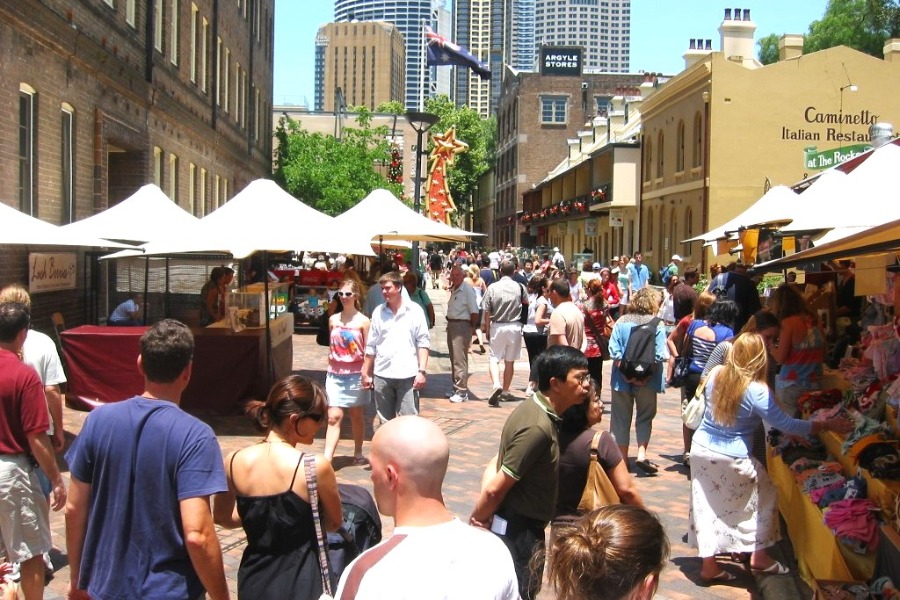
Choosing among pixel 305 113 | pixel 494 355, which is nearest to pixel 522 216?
pixel 305 113


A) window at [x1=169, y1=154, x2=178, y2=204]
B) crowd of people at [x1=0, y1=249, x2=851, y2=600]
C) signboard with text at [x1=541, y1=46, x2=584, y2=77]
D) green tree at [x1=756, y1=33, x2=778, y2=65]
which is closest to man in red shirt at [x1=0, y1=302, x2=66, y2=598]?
crowd of people at [x1=0, y1=249, x2=851, y2=600]

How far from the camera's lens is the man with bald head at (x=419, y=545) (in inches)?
101

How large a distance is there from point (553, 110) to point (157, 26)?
55.3 metres

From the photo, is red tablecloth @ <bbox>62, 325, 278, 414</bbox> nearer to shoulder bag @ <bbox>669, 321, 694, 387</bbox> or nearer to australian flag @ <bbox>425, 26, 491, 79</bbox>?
shoulder bag @ <bbox>669, 321, 694, 387</bbox>

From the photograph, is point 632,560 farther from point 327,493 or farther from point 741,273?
point 741,273

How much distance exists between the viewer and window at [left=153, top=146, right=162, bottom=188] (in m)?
20.8

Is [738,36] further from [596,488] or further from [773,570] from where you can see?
[596,488]

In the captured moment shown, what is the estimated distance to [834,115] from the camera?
29.2 m

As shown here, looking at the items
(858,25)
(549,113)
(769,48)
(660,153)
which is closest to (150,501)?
(660,153)

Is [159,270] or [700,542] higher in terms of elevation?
[159,270]

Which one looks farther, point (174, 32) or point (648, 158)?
point (648, 158)

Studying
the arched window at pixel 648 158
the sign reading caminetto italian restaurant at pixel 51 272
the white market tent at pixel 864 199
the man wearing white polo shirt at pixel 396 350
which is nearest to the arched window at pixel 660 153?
the arched window at pixel 648 158

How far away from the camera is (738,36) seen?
33.1 meters

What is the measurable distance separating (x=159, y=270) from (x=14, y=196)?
346 inches
